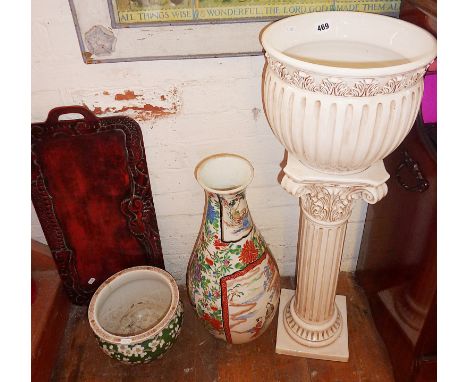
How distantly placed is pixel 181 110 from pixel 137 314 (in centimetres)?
68

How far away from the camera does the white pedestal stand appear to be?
3.30 feet

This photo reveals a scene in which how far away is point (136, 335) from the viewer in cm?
121

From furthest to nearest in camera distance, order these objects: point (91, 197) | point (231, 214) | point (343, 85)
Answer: point (91, 197) < point (231, 214) < point (343, 85)

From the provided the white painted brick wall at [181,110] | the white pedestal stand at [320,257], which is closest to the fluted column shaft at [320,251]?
the white pedestal stand at [320,257]

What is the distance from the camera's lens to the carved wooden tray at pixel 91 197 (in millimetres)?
1221

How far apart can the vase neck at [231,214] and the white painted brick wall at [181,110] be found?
210 mm

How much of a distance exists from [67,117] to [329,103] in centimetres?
74

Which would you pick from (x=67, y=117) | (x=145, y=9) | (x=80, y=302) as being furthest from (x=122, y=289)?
(x=145, y=9)


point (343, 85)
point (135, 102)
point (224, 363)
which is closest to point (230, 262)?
point (224, 363)

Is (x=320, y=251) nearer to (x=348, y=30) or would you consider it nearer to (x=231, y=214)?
(x=231, y=214)

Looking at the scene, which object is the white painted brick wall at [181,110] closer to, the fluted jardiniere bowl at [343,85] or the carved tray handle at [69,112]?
the carved tray handle at [69,112]

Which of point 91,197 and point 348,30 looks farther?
point 91,197

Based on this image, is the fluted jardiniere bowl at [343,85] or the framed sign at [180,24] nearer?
the fluted jardiniere bowl at [343,85]

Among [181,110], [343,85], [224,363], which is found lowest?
[224,363]
